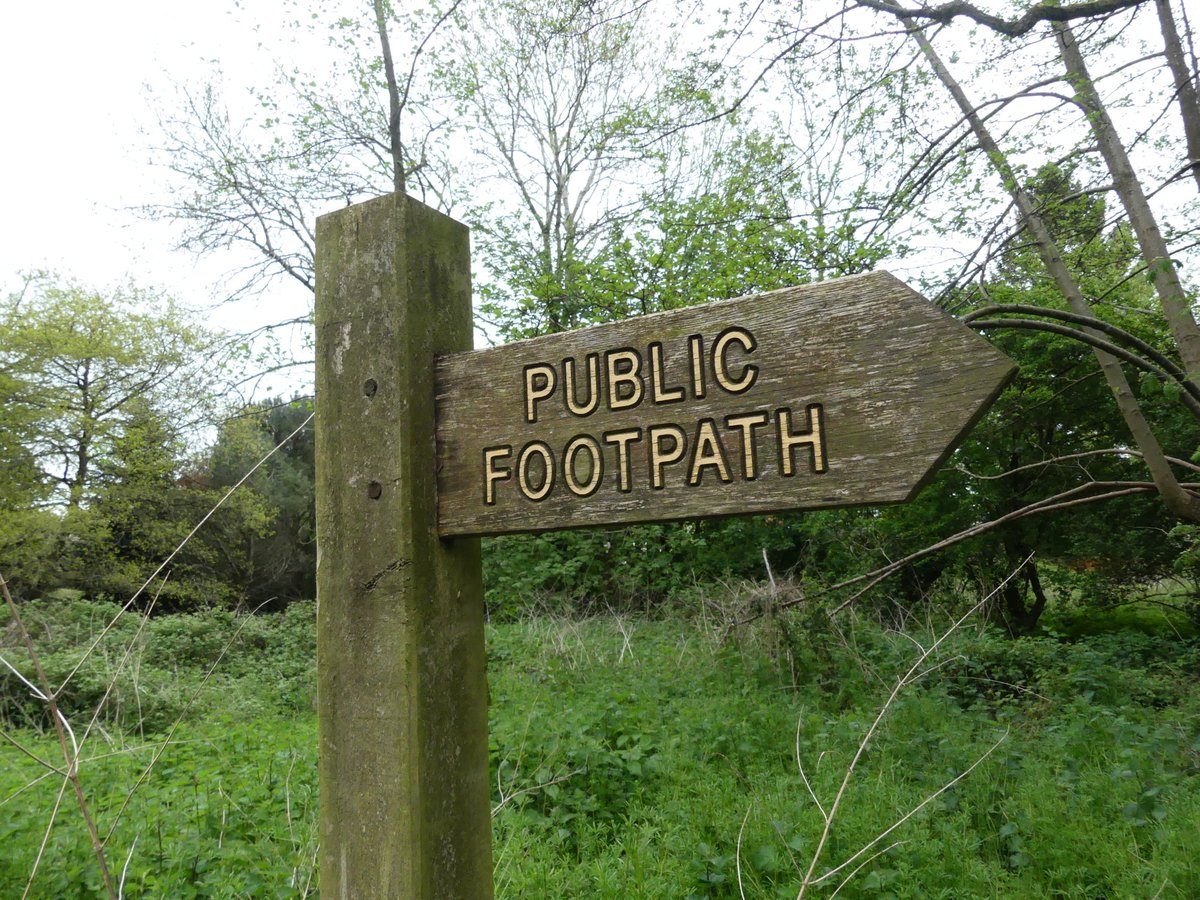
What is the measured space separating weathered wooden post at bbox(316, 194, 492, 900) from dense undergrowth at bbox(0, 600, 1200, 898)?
13.0 inches

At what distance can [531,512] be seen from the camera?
1481mm

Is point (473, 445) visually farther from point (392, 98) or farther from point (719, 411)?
point (392, 98)

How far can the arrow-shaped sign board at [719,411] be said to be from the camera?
122 cm

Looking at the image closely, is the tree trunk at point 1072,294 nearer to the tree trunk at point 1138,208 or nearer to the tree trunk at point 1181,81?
the tree trunk at point 1138,208

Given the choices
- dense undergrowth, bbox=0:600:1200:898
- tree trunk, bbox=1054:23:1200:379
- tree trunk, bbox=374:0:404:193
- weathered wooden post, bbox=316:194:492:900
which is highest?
tree trunk, bbox=374:0:404:193

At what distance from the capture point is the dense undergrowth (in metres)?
2.99

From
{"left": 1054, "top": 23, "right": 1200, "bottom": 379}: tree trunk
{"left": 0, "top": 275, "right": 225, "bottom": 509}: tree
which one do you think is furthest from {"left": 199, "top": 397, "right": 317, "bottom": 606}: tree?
{"left": 1054, "top": 23, "right": 1200, "bottom": 379}: tree trunk

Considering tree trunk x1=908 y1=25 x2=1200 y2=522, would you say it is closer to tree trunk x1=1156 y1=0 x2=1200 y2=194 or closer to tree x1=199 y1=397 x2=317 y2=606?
tree trunk x1=1156 y1=0 x2=1200 y2=194

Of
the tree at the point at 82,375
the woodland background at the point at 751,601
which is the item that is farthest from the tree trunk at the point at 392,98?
the tree at the point at 82,375

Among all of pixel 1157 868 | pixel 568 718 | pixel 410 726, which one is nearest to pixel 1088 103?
pixel 1157 868

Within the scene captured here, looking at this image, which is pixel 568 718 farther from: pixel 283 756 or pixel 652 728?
pixel 283 756

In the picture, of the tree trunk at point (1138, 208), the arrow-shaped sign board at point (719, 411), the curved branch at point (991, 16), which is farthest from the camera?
the tree trunk at point (1138, 208)

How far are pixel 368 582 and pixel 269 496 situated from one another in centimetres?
2037

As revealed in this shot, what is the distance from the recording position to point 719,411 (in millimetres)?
1352
